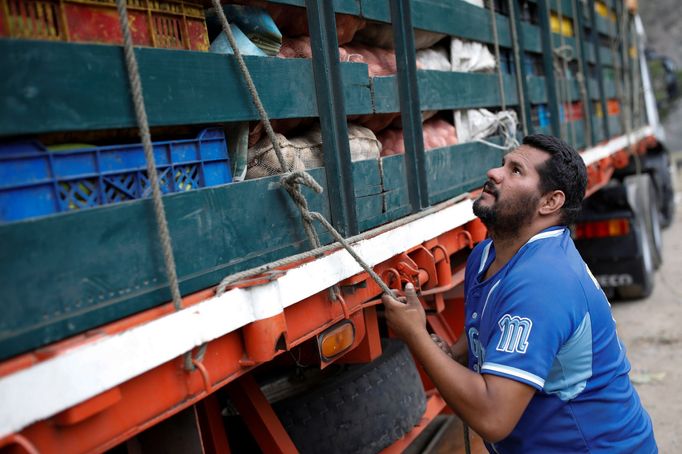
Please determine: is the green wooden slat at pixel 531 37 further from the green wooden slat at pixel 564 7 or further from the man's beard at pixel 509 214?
the man's beard at pixel 509 214

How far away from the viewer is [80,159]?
4.24 feet

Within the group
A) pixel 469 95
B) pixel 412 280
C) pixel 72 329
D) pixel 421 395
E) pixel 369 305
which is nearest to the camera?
pixel 72 329

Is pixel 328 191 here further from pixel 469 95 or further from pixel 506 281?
pixel 469 95

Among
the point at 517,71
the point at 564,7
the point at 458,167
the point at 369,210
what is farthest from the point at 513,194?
the point at 564,7

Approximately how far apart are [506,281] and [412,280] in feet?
1.71

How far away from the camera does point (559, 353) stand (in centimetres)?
178

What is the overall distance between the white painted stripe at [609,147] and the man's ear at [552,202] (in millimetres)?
2615

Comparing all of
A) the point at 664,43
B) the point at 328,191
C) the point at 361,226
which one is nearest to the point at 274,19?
the point at 328,191

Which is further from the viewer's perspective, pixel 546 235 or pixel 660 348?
pixel 660 348

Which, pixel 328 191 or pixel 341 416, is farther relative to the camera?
pixel 341 416

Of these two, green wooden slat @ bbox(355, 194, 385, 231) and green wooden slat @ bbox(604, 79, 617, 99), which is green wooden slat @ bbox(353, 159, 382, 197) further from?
green wooden slat @ bbox(604, 79, 617, 99)

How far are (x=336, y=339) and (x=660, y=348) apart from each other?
12.9ft

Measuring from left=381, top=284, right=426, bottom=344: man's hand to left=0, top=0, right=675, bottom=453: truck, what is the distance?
0.46 feet

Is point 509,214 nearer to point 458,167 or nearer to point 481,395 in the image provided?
point 481,395
